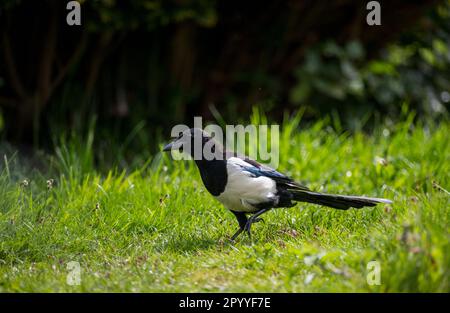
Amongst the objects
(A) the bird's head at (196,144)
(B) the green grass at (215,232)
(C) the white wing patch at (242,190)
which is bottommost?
(B) the green grass at (215,232)

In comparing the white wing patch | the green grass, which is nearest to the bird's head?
the white wing patch

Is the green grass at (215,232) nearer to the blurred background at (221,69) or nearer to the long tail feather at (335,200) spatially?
the long tail feather at (335,200)

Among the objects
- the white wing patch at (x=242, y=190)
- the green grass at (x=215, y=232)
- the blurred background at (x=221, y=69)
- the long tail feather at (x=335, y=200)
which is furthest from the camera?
the blurred background at (x=221, y=69)

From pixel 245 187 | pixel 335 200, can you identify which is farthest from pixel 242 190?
pixel 335 200

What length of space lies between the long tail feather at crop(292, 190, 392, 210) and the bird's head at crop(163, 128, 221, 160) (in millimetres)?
576

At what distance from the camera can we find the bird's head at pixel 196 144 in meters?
3.97

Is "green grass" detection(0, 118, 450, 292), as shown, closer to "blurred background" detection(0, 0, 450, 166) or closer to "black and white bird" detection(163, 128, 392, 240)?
"black and white bird" detection(163, 128, 392, 240)

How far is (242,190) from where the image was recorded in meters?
3.90

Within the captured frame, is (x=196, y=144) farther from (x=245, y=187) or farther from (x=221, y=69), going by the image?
(x=221, y=69)

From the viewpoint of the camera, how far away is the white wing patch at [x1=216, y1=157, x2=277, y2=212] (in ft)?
12.8

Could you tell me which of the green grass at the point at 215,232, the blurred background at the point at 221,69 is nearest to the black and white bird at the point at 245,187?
the green grass at the point at 215,232

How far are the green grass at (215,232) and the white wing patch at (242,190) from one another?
208 mm

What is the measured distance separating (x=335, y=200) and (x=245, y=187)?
1.83 feet
